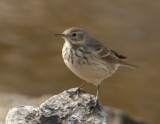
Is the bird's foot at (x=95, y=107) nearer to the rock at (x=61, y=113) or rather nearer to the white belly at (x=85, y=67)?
the rock at (x=61, y=113)

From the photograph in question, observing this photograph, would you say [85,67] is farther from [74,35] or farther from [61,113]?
[61,113]

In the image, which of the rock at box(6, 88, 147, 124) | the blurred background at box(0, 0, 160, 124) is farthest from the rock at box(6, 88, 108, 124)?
the blurred background at box(0, 0, 160, 124)

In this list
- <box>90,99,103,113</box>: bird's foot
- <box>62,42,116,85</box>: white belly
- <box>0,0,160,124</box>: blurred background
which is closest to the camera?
<box>90,99,103,113</box>: bird's foot

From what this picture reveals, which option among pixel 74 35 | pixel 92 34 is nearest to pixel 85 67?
pixel 74 35

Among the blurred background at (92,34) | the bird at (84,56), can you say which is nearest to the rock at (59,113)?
the bird at (84,56)

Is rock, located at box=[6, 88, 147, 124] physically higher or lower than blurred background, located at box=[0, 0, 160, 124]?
lower

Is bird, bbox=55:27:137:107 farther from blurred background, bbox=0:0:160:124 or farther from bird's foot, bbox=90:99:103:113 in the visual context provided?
blurred background, bbox=0:0:160:124

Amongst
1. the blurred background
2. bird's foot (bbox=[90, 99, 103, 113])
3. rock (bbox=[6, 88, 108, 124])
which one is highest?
the blurred background

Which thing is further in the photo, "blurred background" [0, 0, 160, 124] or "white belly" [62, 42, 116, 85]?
"blurred background" [0, 0, 160, 124]

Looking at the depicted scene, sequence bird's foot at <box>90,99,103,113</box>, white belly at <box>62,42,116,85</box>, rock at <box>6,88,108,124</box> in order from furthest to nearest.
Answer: white belly at <box>62,42,116,85</box>
bird's foot at <box>90,99,103,113</box>
rock at <box>6,88,108,124</box>
